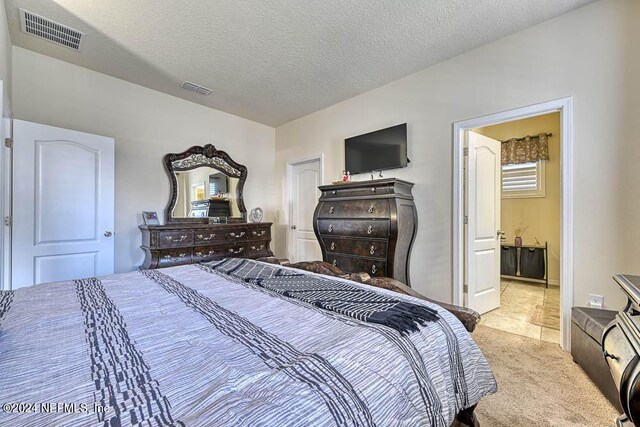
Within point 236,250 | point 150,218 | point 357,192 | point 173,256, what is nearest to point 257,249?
point 236,250

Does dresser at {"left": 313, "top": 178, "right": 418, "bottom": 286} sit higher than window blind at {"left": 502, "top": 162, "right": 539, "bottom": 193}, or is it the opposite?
window blind at {"left": 502, "top": 162, "right": 539, "bottom": 193}

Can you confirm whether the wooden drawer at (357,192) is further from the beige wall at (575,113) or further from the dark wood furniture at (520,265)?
the dark wood furniture at (520,265)

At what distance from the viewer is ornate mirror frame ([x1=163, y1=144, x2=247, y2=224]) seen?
3.62 metres

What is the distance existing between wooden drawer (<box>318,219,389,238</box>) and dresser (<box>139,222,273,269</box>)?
3.88ft

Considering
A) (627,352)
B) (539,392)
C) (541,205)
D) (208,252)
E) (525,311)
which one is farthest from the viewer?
(541,205)

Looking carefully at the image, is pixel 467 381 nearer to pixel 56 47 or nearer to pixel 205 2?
pixel 205 2

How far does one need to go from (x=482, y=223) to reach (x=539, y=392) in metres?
1.74

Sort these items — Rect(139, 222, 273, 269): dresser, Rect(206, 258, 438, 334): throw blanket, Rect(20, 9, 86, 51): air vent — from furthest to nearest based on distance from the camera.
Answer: Rect(139, 222, 273, 269): dresser
Rect(20, 9, 86, 51): air vent
Rect(206, 258, 438, 334): throw blanket

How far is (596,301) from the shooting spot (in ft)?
6.89

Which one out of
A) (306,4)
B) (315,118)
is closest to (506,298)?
(315,118)

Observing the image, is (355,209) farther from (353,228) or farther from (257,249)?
(257,249)

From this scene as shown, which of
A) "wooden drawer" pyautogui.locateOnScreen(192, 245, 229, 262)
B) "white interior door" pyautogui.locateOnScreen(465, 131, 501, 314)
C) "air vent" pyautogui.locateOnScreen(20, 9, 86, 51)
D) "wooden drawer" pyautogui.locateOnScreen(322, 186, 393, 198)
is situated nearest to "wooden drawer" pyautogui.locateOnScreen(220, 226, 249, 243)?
"wooden drawer" pyautogui.locateOnScreen(192, 245, 229, 262)

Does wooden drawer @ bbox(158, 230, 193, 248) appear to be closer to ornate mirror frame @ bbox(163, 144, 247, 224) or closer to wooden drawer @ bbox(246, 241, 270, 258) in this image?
ornate mirror frame @ bbox(163, 144, 247, 224)

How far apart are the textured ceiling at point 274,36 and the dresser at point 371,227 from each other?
1314 mm
